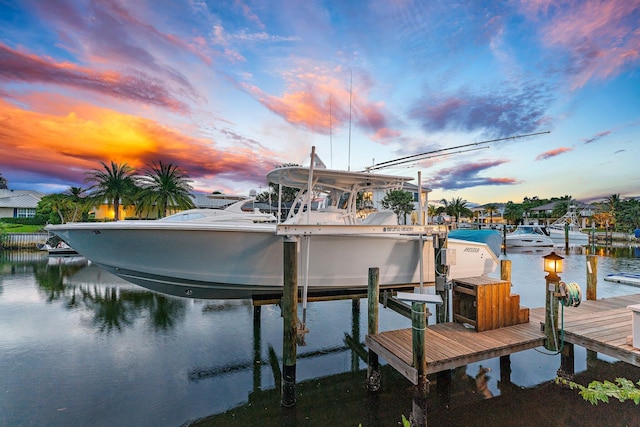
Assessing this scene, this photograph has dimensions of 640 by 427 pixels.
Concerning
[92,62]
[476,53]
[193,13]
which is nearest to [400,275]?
[476,53]

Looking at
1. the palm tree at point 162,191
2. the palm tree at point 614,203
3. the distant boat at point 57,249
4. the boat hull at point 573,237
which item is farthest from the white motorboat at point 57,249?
the palm tree at point 614,203

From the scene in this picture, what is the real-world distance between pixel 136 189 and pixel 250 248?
94.5 ft

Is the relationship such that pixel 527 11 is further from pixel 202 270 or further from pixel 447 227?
pixel 202 270

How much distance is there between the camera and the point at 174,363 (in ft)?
18.3

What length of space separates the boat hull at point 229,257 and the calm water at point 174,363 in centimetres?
155

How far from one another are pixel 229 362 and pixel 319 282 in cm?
254

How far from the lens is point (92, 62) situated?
10.0m

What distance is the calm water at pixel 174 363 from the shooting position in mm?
4105

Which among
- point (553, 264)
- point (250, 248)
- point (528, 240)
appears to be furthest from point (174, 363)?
point (528, 240)

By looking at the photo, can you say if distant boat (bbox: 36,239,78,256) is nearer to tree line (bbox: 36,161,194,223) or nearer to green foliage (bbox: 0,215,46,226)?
tree line (bbox: 36,161,194,223)

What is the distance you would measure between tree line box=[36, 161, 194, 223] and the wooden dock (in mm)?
27060

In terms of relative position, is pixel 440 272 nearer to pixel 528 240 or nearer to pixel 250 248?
pixel 250 248

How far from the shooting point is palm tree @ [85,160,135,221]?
86.9ft

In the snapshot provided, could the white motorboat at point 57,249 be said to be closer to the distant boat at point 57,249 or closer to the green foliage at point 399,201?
the distant boat at point 57,249
